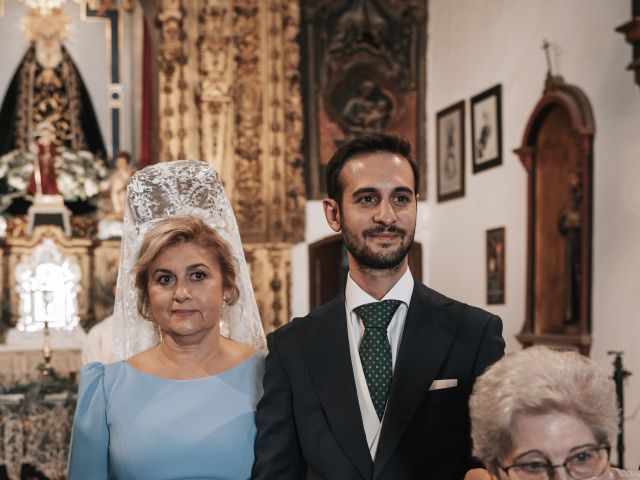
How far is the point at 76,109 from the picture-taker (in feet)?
37.7

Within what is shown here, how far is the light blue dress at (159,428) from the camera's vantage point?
288 cm

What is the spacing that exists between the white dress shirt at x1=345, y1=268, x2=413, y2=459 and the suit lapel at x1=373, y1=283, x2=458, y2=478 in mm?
37

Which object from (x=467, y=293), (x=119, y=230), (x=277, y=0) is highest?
(x=277, y=0)

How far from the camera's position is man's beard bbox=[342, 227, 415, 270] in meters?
2.59

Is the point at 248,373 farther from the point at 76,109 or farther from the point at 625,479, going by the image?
the point at 76,109

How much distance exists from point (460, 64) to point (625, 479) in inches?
335

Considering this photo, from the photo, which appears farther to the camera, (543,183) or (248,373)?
(543,183)

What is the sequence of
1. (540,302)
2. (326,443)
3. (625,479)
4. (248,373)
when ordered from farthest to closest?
1. (540,302)
2. (248,373)
3. (326,443)
4. (625,479)

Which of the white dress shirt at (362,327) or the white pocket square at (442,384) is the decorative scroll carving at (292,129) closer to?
the white dress shirt at (362,327)

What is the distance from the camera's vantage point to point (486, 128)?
9531mm

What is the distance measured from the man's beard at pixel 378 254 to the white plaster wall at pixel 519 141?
4851 millimetres

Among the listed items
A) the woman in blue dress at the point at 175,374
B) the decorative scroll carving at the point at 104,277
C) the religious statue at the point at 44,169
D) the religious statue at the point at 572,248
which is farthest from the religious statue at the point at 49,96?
the woman in blue dress at the point at 175,374

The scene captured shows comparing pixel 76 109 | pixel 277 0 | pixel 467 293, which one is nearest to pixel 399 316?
pixel 467 293

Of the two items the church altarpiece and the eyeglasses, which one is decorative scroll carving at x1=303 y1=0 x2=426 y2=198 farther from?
the eyeglasses
